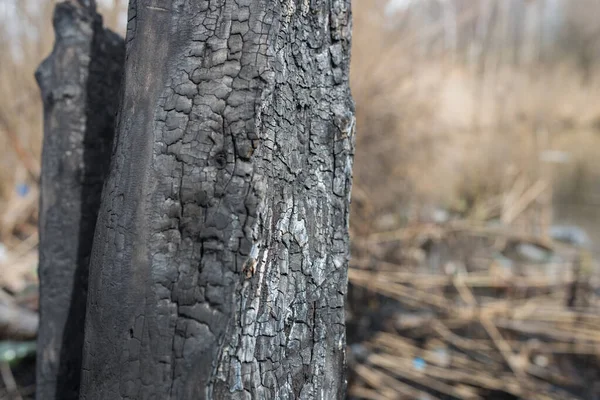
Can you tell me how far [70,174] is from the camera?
113 centimetres

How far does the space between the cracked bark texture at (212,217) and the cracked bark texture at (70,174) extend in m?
0.36

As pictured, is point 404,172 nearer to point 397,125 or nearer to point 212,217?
point 397,125

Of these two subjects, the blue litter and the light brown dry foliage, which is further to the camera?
the light brown dry foliage

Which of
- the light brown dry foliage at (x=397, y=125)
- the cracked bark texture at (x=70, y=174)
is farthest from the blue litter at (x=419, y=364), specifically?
the cracked bark texture at (x=70, y=174)

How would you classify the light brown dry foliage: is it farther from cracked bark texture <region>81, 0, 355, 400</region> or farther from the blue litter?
cracked bark texture <region>81, 0, 355, 400</region>

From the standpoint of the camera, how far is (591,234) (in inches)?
237

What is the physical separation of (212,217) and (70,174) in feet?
1.96

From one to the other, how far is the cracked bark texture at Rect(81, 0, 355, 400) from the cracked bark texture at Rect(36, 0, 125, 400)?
1.19 ft

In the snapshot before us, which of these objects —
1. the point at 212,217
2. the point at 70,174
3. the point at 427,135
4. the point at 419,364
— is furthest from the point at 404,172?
the point at 212,217

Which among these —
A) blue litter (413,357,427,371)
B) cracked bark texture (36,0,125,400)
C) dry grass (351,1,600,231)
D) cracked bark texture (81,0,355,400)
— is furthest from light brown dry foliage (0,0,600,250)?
cracked bark texture (81,0,355,400)

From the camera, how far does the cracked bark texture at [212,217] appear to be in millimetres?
701

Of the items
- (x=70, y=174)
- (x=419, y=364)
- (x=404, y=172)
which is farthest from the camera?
(x=404, y=172)

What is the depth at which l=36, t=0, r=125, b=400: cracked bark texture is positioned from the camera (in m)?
1.10

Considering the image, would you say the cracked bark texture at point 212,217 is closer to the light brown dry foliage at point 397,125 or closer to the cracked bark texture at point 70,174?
the cracked bark texture at point 70,174
